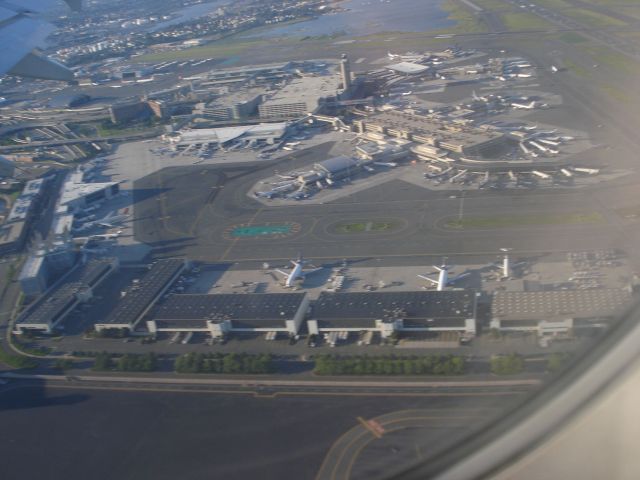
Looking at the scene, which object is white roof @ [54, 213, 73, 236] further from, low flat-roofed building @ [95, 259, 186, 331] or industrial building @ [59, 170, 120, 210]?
low flat-roofed building @ [95, 259, 186, 331]

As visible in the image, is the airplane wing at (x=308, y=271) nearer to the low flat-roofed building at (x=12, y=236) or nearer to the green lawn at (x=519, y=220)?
the green lawn at (x=519, y=220)

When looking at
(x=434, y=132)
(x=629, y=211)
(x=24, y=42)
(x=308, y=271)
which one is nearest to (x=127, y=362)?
(x=308, y=271)

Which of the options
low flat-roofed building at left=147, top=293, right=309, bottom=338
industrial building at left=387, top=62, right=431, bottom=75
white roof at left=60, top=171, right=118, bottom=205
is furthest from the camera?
industrial building at left=387, top=62, right=431, bottom=75

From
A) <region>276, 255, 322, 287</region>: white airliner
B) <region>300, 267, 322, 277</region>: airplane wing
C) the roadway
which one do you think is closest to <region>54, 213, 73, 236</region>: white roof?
the roadway

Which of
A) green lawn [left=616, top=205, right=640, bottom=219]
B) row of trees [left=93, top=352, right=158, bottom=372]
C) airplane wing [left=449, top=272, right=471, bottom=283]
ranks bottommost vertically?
row of trees [left=93, top=352, right=158, bottom=372]

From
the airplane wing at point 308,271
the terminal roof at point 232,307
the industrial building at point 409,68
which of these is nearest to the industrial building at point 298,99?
the industrial building at point 409,68

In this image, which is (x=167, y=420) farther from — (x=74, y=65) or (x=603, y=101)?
(x=74, y=65)
